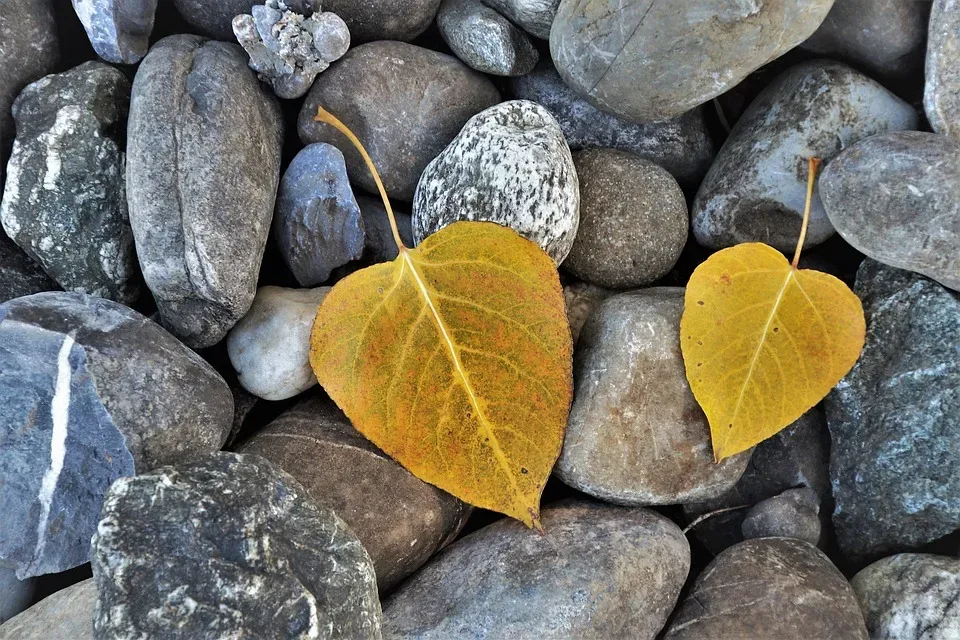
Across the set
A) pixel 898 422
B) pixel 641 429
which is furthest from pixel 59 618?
pixel 898 422

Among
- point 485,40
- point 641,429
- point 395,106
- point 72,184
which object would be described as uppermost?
point 485,40

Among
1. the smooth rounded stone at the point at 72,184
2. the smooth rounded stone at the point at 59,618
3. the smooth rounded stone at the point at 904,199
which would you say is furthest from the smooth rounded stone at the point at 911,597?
the smooth rounded stone at the point at 72,184

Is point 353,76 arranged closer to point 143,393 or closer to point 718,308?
point 143,393

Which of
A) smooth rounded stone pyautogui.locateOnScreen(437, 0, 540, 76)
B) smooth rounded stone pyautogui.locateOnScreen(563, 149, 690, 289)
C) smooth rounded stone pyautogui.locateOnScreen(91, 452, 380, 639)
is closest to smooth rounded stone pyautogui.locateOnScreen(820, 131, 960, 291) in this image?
smooth rounded stone pyautogui.locateOnScreen(563, 149, 690, 289)

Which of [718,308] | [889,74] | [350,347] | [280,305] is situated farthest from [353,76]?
[889,74]

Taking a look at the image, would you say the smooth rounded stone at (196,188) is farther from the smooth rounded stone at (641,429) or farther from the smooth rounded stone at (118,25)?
the smooth rounded stone at (641,429)

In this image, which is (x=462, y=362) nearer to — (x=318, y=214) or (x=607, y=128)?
(x=318, y=214)
